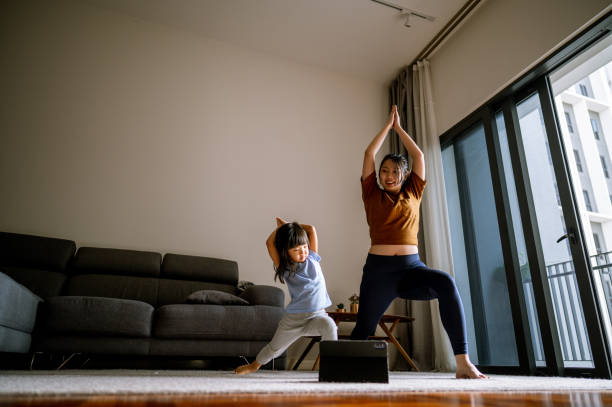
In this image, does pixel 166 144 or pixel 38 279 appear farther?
pixel 166 144

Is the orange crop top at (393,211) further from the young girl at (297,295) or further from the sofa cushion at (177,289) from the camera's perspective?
the sofa cushion at (177,289)

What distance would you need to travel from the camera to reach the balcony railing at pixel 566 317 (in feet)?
9.34

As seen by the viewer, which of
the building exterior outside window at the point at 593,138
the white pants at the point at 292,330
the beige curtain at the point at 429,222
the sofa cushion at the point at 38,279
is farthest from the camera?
the building exterior outside window at the point at 593,138

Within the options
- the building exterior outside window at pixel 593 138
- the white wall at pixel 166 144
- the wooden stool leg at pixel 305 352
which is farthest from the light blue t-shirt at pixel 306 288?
the building exterior outside window at pixel 593 138

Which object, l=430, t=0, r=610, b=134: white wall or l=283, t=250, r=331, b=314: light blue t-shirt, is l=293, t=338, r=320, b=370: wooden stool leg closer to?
l=283, t=250, r=331, b=314: light blue t-shirt

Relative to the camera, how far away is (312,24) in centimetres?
403

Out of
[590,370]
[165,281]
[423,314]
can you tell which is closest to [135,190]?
[165,281]

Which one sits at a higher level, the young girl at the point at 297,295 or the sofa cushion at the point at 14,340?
the young girl at the point at 297,295

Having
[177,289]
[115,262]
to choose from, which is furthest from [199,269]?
[115,262]

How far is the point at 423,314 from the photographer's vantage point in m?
3.54

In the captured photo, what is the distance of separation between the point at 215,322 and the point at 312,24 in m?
2.99

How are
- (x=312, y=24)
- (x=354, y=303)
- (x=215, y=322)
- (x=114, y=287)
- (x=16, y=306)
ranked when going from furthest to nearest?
(x=312, y=24), (x=354, y=303), (x=114, y=287), (x=215, y=322), (x=16, y=306)

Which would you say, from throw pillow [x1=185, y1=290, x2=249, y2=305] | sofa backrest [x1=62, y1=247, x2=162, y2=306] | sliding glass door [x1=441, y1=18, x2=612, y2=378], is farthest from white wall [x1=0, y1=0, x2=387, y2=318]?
sliding glass door [x1=441, y1=18, x2=612, y2=378]

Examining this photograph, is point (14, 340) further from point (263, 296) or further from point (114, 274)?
point (263, 296)
